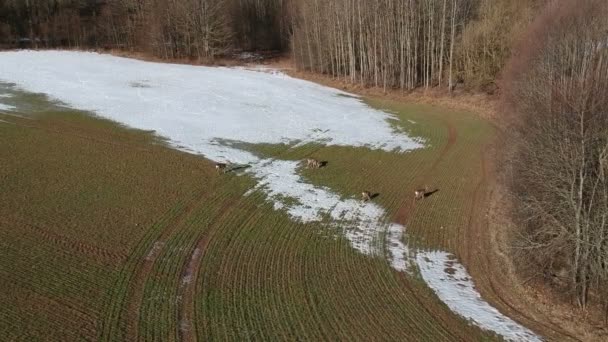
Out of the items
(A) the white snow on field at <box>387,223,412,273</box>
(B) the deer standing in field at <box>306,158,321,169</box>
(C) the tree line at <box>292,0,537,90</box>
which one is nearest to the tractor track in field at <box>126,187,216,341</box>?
(B) the deer standing in field at <box>306,158,321,169</box>

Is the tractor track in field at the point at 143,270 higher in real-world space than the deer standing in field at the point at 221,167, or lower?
lower

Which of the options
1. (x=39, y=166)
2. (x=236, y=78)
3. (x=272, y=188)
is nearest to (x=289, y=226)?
(x=272, y=188)

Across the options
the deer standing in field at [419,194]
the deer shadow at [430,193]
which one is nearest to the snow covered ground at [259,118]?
the deer standing in field at [419,194]

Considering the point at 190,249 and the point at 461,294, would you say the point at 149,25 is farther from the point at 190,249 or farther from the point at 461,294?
the point at 461,294

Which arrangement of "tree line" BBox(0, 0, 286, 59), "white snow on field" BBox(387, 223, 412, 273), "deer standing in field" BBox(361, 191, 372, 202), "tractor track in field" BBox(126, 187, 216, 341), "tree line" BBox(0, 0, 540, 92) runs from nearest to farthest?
"tractor track in field" BBox(126, 187, 216, 341) < "white snow on field" BBox(387, 223, 412, 273) < "deer standing in field" BBox(361, 191, 372, 202) < "tree line" BBox(0, 0, 540, 92) < "tree line" BBox(0, 0, 286, 59)

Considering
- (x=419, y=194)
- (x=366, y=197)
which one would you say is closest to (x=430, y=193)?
(x=419, y=194)

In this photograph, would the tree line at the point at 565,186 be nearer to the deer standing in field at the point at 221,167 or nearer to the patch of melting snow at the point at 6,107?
the deer standing in field at the point at 221,167

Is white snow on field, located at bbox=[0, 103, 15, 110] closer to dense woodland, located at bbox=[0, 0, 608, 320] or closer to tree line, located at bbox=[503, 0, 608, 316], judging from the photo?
dense woodland, located at bbox=[0, 0, 608, 320]
